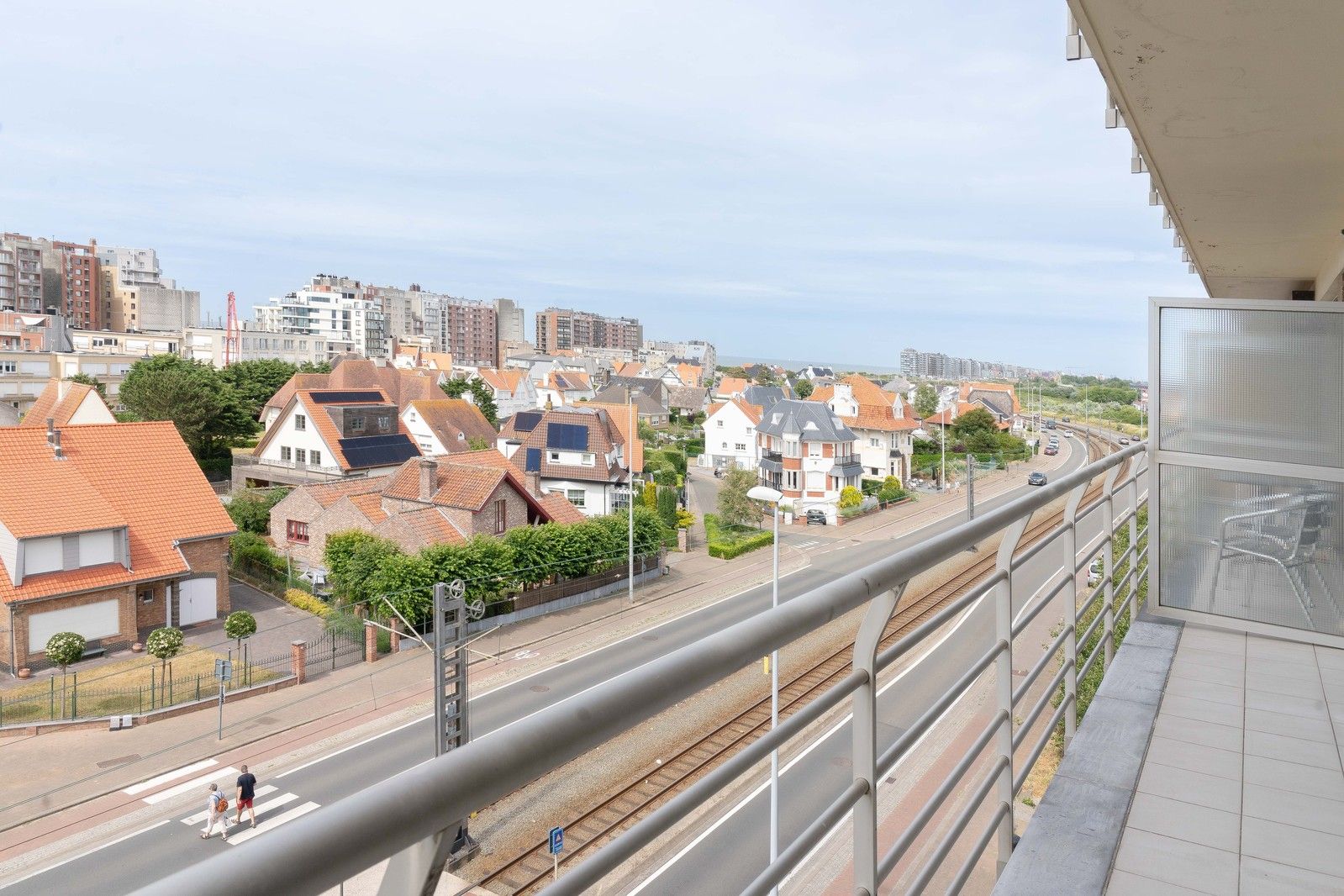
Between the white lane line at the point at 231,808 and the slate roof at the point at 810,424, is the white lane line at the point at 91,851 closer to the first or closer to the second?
the white lane line at the point at 231,808

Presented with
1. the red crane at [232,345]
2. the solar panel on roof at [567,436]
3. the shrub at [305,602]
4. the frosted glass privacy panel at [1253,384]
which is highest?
the red crane at [232,345]

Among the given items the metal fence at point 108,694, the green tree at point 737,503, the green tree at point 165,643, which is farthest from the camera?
the green tree at point 737,503

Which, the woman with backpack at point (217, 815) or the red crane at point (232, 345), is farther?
the red crane at point (232, 345)

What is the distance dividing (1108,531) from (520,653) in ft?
47.6

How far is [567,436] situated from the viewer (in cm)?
2862

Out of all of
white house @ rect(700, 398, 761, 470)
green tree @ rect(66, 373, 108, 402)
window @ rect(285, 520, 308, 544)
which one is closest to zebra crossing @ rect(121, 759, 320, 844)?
window @ rect(285, 520, 308, 544)

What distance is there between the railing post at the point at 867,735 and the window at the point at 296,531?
874 inches

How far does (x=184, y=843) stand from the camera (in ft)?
31.8

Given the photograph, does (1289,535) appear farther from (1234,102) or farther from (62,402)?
(62,402)

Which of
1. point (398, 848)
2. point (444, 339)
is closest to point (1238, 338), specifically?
point (398, 848)

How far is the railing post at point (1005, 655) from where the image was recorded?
172 centimetres

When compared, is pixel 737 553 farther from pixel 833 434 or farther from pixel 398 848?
pixel 398 848

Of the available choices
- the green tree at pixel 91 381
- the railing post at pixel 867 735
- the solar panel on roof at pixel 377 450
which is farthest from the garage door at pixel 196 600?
the green tree at pixel 91 381

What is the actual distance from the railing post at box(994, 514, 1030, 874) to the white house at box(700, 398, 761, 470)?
37352 millimetres
